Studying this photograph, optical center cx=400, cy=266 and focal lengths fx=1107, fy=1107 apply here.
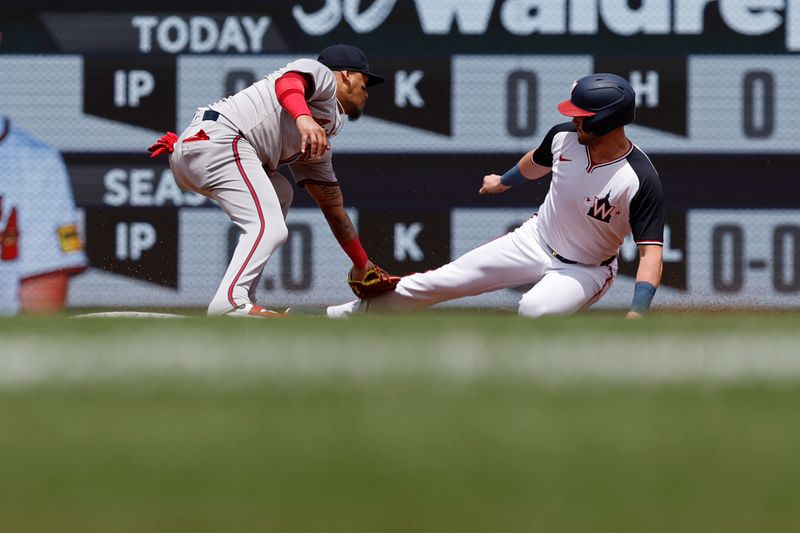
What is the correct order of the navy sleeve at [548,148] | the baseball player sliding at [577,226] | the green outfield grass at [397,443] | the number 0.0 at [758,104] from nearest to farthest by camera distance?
1. the green outfield grass at [397,443]
2. the baseball player sliding at [577,226]
3. the navy sleeve at [548,148]
4. the number 0.0 at [758,104]

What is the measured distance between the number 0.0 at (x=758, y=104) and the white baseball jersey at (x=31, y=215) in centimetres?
399

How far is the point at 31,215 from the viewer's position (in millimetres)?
6457

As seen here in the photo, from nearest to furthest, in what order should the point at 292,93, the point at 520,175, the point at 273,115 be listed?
the point at 292,93
the point at 273,115
the point at 520,175

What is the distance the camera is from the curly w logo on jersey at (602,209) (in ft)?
14.5

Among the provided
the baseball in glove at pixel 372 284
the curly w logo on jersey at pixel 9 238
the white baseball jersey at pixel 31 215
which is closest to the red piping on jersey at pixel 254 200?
the baseball in glove at pixel 372 284

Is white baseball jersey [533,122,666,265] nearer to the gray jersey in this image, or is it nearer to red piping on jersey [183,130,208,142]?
the gray jersey

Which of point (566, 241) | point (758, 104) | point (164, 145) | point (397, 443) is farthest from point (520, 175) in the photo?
point (397, 443)

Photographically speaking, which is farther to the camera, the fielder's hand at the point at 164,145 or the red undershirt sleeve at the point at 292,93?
the fielder's hand at the point at 164,145

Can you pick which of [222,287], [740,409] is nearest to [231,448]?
[740,409]

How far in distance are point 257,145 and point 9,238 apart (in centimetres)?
247

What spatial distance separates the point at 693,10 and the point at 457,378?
226 inches

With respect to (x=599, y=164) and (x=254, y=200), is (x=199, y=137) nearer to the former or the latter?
(x=254, y=200)

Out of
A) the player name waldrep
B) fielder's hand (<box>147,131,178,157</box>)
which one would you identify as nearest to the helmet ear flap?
fielder's hand (<box>147,131,178,157</box>)

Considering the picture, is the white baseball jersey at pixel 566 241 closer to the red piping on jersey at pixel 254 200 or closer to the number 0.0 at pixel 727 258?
the red piping on jersey at pixel 254 200
